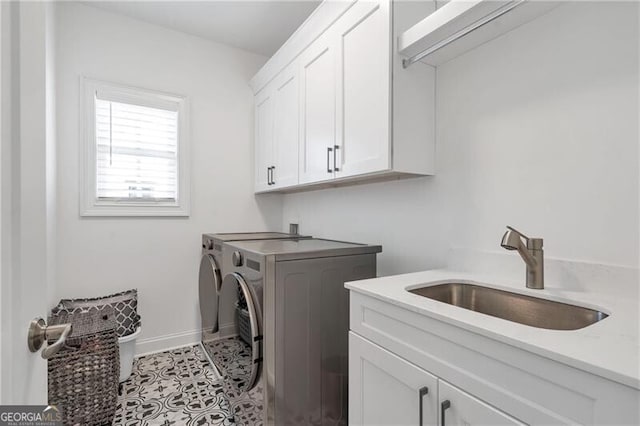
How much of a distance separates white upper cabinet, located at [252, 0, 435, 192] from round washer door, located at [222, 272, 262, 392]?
2.55ft

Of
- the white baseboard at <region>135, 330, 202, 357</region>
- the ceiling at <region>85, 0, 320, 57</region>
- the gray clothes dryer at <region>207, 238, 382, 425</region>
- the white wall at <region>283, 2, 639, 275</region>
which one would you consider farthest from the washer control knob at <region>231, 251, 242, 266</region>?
the ceiling at <region>85, 0, 320, 57</region>

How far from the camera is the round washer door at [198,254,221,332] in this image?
2.03 meters

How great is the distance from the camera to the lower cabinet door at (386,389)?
857 millimetres

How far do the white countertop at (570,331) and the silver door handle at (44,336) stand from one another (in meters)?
0.82

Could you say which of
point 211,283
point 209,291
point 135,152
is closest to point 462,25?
point 211,283

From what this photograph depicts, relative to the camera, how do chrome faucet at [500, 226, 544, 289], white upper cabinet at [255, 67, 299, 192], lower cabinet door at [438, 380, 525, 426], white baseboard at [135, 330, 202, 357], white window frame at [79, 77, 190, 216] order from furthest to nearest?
white baseboard at [135, 330, 202, 357] → white window frame at [79, 77, 190, 216] → white upper cabinet at [255, 67, 299, 192] → chrome faucet at [500, 226, 544, 289] → lower cabinet door at [438, 380, 525, 426]

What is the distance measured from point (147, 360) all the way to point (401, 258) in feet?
6.99

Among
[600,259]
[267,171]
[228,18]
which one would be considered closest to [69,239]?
[267,171]

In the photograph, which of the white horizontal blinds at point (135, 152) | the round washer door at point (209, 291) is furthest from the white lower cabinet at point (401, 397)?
the white horizontal blinds at point (135, 152)

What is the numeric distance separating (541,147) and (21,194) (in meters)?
1.54

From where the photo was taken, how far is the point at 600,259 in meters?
1.03

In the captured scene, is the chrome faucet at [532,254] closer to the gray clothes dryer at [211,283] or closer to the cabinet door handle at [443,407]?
the cabinet door handle at [443,407]

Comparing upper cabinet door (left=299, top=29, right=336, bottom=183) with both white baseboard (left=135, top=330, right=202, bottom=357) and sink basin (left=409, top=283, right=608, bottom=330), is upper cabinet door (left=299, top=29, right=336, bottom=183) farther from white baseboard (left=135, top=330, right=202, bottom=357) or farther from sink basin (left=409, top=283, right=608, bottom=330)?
white baseboard (left=135, top=330, right=202, bottom=357)

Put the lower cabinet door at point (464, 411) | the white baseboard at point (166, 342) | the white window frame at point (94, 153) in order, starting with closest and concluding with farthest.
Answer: the lower cabinet door at point (464, 411) → the white window frame at point (94, 153) → the white baseboard at point (166, 342)
